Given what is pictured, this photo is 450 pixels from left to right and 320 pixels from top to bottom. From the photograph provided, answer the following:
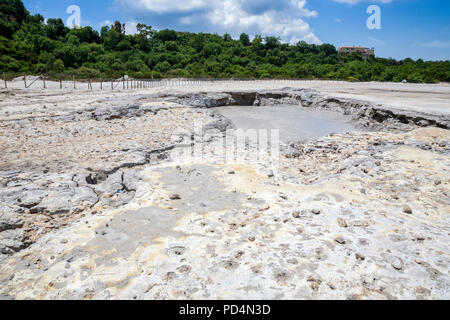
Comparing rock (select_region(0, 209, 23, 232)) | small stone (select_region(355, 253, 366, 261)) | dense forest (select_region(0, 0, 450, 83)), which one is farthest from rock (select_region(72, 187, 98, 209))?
dense forest (select_region(0, 0, 450, 83))

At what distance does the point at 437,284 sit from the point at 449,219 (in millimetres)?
2095

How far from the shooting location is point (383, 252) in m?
3.76

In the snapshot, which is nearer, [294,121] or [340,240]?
[340,240]

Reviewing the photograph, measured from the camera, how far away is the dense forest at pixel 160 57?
39.2m

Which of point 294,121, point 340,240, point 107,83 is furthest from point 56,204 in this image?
point 107,83

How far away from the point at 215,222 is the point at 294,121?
42.2 ft

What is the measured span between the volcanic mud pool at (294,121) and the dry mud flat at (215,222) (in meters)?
4.53

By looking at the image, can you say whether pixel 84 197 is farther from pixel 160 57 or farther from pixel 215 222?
pixel 160 57

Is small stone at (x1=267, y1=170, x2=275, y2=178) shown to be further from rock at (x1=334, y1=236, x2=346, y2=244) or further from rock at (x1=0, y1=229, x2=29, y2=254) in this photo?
rock at (x1=0, y1=229, x2=29, y2=254)

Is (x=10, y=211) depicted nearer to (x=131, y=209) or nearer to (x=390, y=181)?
(x=131, y=209)

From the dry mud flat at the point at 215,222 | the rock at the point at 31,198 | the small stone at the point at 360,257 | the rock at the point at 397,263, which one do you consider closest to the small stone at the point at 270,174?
the dry mud flat at the point at 215,222

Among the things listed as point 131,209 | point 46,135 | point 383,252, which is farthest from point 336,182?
point 46,135

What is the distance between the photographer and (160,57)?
4991cm

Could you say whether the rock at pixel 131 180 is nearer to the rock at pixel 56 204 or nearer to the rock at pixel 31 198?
the rock at pixel 56 204
